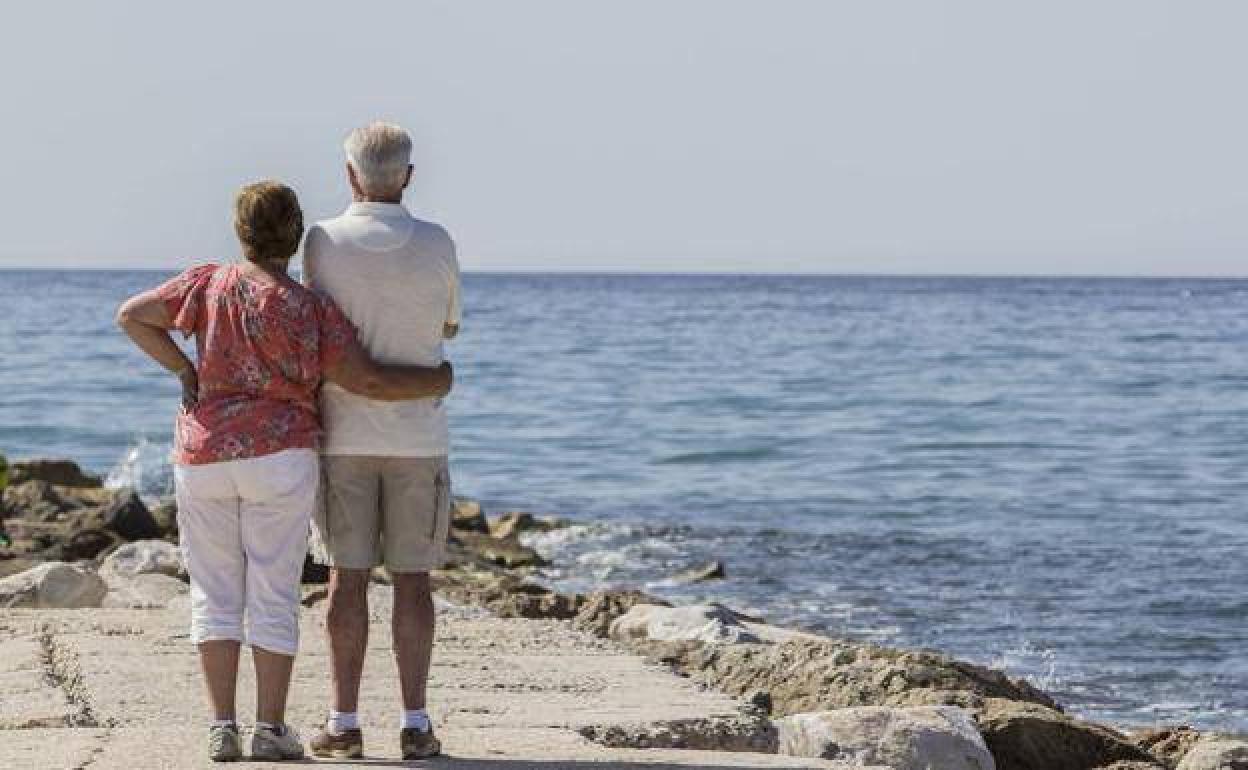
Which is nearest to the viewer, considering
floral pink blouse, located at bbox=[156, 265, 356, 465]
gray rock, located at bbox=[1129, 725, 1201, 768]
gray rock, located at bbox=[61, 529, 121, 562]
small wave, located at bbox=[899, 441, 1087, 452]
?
floral pink blouse, located at bbox=[156, 265, 356, 465]

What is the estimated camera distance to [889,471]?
28016mm

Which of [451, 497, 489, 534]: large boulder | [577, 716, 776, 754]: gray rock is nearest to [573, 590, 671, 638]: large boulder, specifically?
[577, 716, 776, 754]: gray rock

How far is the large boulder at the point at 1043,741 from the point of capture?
29.8ft

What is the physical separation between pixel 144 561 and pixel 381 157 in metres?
6.90

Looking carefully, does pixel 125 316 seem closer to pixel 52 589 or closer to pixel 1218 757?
pixel 52 589

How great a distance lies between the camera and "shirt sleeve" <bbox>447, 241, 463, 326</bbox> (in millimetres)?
6957

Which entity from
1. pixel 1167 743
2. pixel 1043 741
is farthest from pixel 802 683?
pixel 1167 743

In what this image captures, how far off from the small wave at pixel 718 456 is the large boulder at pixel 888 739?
21.4 metres

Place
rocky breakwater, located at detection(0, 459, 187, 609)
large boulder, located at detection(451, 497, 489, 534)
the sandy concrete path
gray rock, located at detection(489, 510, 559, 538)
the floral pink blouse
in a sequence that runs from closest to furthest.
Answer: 1. the floral pink blouse
2. the sandy concrete path
3. rocky breakwater, located at detection(0, 459, 187, 609)
4. large boulder, located at detection(451, 497, 489, 534)
5. gray rock, located at detection(489, 510, 559, 538)

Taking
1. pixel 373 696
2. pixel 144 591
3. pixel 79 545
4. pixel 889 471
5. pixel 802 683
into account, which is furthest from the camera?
pixel 889 471

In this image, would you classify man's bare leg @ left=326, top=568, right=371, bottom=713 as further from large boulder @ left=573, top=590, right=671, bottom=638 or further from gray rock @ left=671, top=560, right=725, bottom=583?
gray rock @ left=671, top=560, right=725, bottom=583

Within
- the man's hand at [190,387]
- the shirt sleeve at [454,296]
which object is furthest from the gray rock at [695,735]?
the man's hand at [190,387]

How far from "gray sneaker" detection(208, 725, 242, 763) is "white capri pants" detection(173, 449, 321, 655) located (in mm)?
242

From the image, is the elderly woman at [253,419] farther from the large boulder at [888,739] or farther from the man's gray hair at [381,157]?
the large boulder at [888,739]
